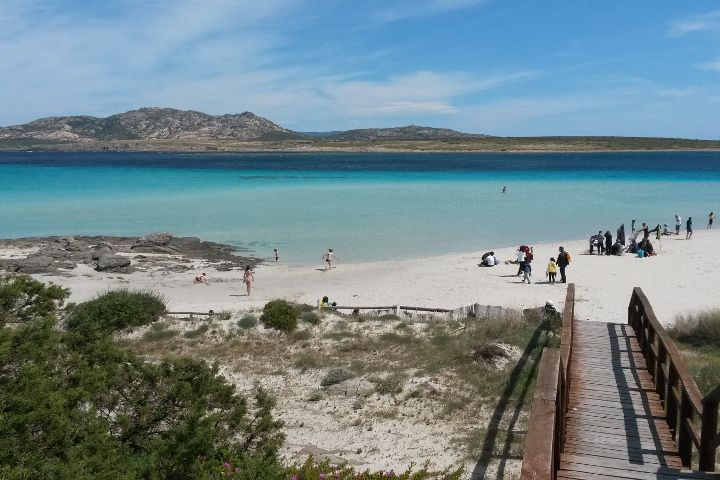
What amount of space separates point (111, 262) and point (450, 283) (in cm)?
1547

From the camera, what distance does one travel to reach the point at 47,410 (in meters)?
5.57

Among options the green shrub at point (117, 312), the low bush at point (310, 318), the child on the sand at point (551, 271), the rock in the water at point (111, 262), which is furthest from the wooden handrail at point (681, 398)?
the rock in the water at point (111, 262)

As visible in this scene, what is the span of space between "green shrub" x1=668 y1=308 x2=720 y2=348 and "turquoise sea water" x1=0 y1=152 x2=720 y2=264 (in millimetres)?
17402

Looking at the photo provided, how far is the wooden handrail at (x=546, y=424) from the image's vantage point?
4.29m

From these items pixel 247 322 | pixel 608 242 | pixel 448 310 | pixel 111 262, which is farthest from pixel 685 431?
pixel 111 262

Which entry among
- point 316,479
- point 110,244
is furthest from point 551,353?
point 110,244

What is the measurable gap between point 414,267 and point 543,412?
73.5 feet

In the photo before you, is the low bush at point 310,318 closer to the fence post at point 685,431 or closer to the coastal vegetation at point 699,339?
the coastal vegetation at point 699,339

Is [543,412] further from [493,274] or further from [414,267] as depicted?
[414,267]

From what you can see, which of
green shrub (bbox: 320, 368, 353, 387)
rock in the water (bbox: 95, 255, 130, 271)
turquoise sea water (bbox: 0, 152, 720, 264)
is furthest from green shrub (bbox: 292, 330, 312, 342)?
rock in the water (bbox: 95, 255, 130, 271)

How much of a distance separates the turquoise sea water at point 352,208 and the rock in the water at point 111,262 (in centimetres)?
710

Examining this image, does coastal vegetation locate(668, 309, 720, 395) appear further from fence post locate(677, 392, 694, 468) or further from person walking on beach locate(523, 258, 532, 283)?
person walking on beach locate(523, 258, 532, 283)

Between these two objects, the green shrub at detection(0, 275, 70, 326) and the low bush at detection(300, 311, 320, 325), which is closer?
the green shrub at detection(0, 275, 70, 326)

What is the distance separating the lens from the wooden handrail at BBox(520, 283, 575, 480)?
4293mm
